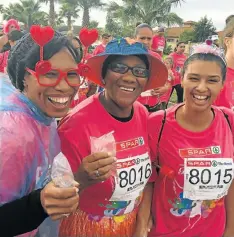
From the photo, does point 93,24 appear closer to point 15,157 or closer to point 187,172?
point 187,172

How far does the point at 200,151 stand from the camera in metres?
2.19

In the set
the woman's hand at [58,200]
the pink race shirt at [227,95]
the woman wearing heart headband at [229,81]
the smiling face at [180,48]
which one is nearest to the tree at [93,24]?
the smiling face at [180,48]

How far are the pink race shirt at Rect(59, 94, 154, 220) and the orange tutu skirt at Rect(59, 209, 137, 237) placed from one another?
0.04m

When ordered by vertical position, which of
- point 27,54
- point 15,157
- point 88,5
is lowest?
point 15,157

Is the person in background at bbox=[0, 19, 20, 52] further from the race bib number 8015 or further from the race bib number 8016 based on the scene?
the race bib number 8015

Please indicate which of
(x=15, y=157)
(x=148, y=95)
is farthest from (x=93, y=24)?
(x=15, y=157)

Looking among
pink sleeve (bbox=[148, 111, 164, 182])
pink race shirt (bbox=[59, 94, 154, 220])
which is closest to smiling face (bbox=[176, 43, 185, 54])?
pink sleeve (bbox=[148, 111, 164, 182])

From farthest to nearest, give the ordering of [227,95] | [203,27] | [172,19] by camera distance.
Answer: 1. [203,27]
2. [172,19]
3. [227,95]

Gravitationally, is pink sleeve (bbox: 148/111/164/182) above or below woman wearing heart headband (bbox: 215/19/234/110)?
below

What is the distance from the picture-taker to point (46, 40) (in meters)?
1.70

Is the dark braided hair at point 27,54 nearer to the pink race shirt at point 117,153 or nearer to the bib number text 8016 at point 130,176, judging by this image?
the pink race shirt at point 117,153

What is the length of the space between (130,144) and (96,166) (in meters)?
0.50

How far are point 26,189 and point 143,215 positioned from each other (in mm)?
1011

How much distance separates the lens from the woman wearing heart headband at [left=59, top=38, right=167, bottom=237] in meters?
2.07
